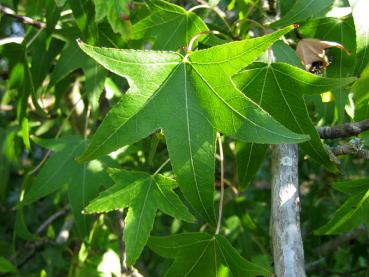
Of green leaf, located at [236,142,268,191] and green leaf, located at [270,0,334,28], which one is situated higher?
green leaf, located at [270,0,334,28]

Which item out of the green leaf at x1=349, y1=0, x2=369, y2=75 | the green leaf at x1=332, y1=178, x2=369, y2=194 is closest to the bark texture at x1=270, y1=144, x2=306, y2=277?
the green leaf at x1=332, y1=178, x2=369, y2=194

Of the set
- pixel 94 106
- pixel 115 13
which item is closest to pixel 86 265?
pixel 94 106

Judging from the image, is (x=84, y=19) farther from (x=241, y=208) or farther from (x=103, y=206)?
(x=241, y=208)

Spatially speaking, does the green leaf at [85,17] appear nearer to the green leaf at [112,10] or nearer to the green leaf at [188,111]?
the green leaf at [112,10]

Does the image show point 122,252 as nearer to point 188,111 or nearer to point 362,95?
point 188,111

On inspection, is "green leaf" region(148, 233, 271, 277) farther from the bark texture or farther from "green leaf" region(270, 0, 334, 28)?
"green leaf" region(270, 0, 334, 28)

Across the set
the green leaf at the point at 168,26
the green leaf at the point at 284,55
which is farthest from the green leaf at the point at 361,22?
the green leaf at the point at 168,26

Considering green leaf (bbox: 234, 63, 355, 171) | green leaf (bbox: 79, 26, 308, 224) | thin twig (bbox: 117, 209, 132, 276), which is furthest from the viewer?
thin twig (bbox: 117, 209, 132, 276)
